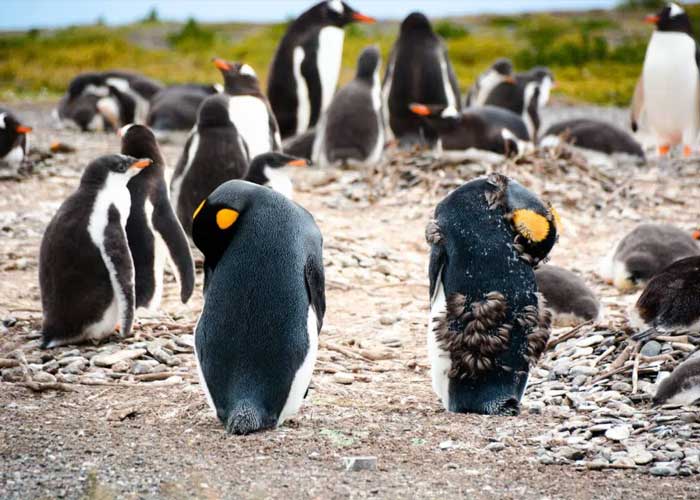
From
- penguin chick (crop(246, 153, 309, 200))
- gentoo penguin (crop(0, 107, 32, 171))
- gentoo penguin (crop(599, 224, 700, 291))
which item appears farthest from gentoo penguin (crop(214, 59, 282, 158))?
gentoo penguin (crop(599, 224, 700, 291))

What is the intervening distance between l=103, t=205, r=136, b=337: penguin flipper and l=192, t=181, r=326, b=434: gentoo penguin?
3.68 ft

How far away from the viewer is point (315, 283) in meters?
3.90

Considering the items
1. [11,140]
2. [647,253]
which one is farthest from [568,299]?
[11,140]

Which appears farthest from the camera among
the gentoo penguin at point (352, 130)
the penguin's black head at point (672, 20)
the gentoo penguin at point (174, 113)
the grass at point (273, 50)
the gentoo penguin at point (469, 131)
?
the grass at point (273, 50)

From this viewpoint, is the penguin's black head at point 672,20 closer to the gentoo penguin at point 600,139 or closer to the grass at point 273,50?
the gentoo penguin at point 600,139

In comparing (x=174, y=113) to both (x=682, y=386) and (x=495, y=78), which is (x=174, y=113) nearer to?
(x=495, y=78)

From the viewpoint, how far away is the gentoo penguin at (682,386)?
3752mm

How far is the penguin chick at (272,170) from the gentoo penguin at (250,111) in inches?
50.0

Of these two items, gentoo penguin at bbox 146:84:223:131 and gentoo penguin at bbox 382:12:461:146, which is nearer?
gentoo penguin at bbox 382:12:461:146

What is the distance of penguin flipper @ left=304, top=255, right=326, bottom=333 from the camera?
3871 millimetres

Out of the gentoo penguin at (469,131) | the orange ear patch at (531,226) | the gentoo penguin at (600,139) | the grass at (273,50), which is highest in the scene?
the orange ear patch at (531,226)

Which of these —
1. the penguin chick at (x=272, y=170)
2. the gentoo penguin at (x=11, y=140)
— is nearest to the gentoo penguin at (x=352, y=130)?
the gentoo penguin at (x=11, y=140)

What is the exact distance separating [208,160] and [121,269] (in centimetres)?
171

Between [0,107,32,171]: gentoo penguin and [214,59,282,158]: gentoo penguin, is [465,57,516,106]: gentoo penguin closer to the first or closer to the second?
[214,59,282,158]: gentoo penguin
